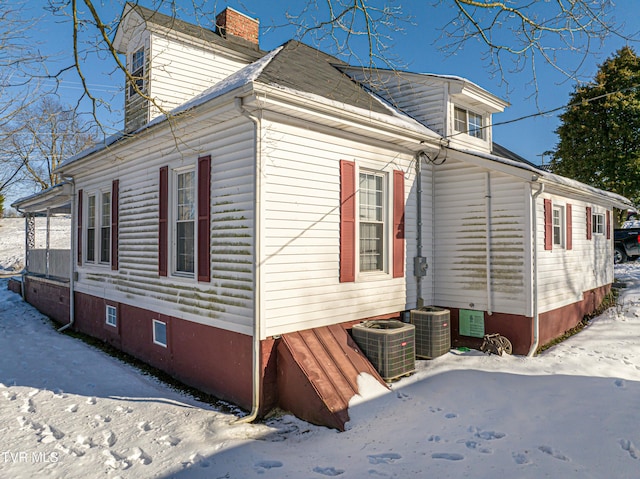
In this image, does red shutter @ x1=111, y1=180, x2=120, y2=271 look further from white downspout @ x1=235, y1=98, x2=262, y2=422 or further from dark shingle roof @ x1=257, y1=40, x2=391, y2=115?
white downspout @ x1=235, y1=98, x2=262, y2=422

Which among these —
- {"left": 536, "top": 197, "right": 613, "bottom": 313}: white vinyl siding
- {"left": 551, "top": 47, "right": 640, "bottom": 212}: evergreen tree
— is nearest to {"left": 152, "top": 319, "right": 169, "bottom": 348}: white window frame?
{"left": 536, "top": 197, "right": 613, "bottom": 313}: white vinyl siding

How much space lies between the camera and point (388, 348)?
6066 millimetres

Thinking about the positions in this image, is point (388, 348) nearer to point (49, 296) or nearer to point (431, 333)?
point (431, 333)

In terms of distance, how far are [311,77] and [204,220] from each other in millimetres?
3086

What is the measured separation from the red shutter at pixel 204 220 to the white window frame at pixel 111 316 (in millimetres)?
3724

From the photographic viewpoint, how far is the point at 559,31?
4961 mm

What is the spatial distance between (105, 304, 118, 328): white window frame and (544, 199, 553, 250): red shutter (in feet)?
29.4

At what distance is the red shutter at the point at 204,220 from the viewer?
6.26 metres

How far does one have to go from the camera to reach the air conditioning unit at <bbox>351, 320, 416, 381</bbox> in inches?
239

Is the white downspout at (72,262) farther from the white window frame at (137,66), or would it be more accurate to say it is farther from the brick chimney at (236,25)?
the brick chimney at (236,25)

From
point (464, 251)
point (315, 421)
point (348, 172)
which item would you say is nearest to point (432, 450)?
point (315, 421)

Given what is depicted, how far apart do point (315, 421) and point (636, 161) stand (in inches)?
846

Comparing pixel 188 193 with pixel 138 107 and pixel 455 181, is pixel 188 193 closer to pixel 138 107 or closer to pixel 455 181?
pixel 138 107

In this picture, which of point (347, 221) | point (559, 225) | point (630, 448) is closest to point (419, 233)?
point (347, 221)
